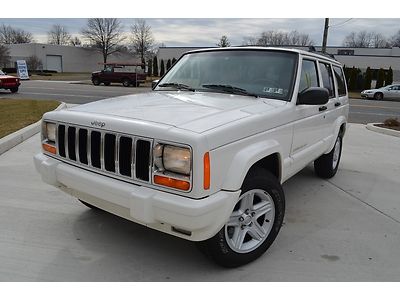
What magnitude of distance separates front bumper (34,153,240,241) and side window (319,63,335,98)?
2.78 meters

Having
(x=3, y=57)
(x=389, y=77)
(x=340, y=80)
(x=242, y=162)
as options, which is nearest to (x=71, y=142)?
(x=242, y=162)

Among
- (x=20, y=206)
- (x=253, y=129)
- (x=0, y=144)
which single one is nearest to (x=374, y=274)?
(x=253, y=129)

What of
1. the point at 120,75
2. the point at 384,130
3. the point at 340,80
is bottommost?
the point at 384,130

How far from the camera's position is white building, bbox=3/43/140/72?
222 feet

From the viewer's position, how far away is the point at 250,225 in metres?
3.01

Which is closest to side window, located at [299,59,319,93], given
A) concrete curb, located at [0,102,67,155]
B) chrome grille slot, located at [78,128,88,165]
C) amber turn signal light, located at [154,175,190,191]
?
amber turn signal light, located at [154,175,190,191]

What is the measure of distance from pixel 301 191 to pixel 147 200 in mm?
2974

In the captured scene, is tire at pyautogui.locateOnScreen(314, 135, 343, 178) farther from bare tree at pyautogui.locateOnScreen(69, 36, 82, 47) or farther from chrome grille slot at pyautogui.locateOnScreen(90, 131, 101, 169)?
bare tree at pyautogui.locateOnScreen(69, 36, 82, 47)

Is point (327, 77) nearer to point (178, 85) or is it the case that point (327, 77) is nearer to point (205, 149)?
point (178, 85)

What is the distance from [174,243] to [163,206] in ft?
3.43

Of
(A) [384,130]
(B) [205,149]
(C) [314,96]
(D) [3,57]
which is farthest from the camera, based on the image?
(D) [3,57]

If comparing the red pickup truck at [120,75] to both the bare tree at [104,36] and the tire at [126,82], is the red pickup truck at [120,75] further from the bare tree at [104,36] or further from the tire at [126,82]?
the bare tree at [104,36]

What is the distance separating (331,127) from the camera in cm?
484

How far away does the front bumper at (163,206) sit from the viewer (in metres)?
2.34
